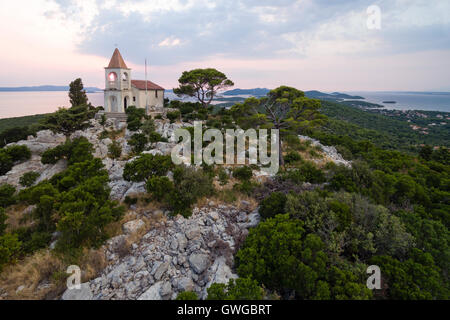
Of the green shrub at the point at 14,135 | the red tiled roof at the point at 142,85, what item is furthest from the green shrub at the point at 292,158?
the green shrub at the point at 14,135

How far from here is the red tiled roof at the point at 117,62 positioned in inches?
1031

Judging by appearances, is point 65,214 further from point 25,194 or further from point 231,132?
point 231,132

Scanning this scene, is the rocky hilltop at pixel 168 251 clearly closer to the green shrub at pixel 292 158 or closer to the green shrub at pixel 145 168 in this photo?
the green shrub at pixel 145 168

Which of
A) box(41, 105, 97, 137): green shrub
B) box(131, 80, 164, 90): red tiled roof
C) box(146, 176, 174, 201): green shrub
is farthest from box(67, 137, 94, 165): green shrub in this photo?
box(131, 80, 164, 90): red tiled roof

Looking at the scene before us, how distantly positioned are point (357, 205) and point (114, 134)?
23110mm

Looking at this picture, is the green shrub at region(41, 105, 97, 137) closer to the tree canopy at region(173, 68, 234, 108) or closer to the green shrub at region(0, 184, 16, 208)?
the green shrub at region(0, 184, 16, 208)

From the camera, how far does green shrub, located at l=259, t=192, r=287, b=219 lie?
9875 mm

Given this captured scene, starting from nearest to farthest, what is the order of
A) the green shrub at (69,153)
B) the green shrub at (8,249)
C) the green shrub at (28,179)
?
the green shrub at (8,249) → the green shrub at (28,179) → the green shrub at (69,153)

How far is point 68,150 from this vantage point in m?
17.2

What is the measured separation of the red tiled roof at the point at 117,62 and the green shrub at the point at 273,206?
25.9m

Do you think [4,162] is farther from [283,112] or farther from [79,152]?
[283,112]

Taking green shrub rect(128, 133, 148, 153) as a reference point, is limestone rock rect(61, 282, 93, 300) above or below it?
below

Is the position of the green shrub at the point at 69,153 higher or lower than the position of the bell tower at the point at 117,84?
lower

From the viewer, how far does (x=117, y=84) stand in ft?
87.4
